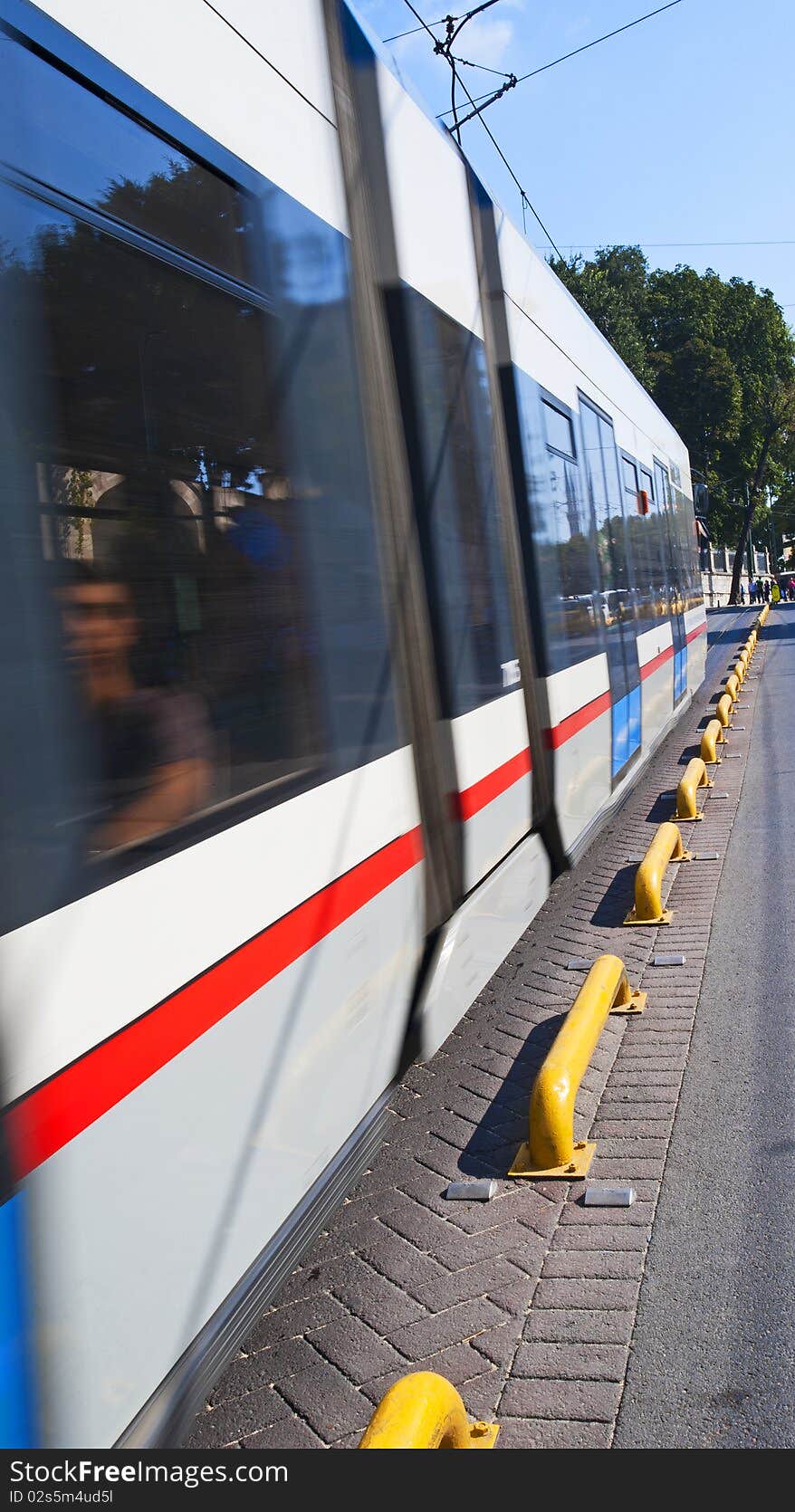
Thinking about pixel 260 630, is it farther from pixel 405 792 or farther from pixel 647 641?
pixel 647 641

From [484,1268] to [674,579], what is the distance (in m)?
11.8

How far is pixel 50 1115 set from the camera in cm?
195

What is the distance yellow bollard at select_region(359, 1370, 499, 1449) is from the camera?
2.41 metres

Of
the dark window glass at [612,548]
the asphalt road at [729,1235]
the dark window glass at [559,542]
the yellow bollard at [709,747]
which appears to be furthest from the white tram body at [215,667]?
the yellow bollard at [709,747]

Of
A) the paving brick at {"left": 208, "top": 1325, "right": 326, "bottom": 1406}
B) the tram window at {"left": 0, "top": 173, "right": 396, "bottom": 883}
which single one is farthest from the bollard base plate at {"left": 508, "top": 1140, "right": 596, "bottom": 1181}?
the tram window at {"left": 0, "top": 173, "right": 396, "bottom": 883}

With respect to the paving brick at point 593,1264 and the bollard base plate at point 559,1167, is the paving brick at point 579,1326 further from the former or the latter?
the bollard base plate at point 559,1167

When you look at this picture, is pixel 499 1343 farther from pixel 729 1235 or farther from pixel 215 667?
pixel 215 667

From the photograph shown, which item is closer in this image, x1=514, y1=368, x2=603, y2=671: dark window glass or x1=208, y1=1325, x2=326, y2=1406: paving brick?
x1=208, y1=1325, x2=326, y2=1406: paving brick

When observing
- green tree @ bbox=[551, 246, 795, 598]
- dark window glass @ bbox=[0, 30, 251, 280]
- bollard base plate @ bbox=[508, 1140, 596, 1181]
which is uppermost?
green tree @ bbox=[551, 246, 795, 598]

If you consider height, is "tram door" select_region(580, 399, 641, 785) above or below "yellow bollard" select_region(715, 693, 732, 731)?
above

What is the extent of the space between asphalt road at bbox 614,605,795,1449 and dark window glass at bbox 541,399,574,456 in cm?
273

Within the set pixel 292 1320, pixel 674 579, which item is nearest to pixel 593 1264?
pixel 292 1320

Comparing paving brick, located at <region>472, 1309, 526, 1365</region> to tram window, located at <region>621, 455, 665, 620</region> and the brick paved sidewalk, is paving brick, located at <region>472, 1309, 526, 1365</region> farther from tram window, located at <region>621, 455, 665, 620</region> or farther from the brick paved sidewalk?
tram window, located at <region>621, 455, 665, 620</region>

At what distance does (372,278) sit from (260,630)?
159cm
